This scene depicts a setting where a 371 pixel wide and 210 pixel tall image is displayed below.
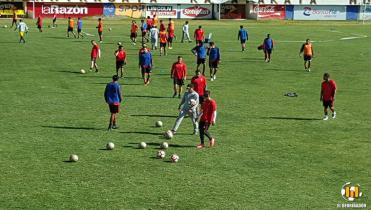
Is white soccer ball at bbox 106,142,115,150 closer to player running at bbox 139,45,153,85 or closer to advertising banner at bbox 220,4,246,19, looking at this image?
player running at bbox 139,45,153,85

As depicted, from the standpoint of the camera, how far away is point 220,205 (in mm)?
12805

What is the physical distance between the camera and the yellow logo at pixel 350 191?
1331cm

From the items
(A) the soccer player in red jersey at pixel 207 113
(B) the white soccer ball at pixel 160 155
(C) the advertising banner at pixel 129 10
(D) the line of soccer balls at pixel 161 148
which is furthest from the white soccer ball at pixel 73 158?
(C) the advertising banner at pixel 129 10

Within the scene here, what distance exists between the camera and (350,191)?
13.6m

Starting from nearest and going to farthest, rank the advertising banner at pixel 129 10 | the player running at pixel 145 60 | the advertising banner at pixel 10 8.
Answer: the player running at pixel 145 60, the advertising banner at pixel 10 8, the advertising banner at pixel 129 10

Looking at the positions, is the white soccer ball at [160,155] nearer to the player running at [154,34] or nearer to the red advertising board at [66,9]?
the player running at [154,34]

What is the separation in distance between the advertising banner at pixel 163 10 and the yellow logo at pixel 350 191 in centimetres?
7903

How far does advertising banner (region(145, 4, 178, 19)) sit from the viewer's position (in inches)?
3585

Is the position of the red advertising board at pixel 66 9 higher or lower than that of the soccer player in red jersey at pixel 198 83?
higher

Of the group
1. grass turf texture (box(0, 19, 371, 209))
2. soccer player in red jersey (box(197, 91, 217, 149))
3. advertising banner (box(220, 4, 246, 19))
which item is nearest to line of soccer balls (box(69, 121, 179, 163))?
grass turf texture (box(0, 19, 371, 209))

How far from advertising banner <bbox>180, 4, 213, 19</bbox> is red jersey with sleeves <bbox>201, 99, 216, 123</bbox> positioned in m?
77.5

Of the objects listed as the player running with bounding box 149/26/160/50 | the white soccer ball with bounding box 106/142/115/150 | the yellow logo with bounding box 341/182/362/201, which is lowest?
the yellow logo with bounding box 341/182/362/201

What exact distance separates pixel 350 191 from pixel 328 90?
808 centimetres

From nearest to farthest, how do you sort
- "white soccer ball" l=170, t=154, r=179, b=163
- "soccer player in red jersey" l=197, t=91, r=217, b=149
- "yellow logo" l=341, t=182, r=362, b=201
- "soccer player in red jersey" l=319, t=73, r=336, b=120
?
"yellow logo" l=341, t=182, r=362, b=201 → "white soccer ball" l=170, t=154, r=179, b=163 → "soccer player in red jersey" l=197, t=91, r=217, b=149 → "soccer player in red jersey" l=319, t=73, r=336, b=120
